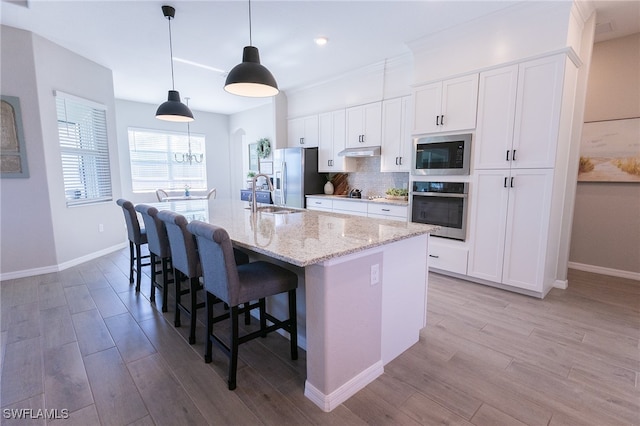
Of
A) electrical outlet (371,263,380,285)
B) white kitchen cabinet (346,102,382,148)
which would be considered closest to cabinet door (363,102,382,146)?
white kitchen cabinet (346,102,382,148)

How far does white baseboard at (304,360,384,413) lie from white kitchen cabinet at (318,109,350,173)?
11.7ft

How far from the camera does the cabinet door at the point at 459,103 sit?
3152 millimetres

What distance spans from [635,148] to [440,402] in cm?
385

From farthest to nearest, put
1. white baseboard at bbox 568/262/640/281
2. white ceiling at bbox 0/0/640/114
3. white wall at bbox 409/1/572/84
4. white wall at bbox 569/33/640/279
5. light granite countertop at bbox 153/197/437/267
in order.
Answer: white baseboard at bbox 568/262/640/281 < white wall at bbox 569/33/640/279 < white ceiling at bbox 0/0/640/114 < white wall at bbox 409/1/572/84 < light granite countertop at bbox 153/197/437/267

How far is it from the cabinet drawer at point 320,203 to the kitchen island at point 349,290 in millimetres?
2585

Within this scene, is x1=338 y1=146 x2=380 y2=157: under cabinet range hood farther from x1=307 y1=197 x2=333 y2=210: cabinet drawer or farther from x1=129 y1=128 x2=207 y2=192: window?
x1=129 y1=128 x2=207 y2=192: window

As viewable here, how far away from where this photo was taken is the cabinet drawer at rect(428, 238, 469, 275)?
11.1ft

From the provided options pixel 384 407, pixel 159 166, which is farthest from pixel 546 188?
pixel 159 166

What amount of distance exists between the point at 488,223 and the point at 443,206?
51 cm

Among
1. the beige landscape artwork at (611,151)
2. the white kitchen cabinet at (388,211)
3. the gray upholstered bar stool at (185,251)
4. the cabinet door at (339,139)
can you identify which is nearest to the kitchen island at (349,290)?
the gray upholstered bar stool at (185,251)

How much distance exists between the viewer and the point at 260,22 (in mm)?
3084

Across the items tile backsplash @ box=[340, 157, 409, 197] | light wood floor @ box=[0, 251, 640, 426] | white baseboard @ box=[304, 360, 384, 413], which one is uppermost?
tile backsplash @ box=[340, 157, 409, 197]

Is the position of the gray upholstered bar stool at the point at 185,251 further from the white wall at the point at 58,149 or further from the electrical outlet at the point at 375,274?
the white wall at the point at 58,149

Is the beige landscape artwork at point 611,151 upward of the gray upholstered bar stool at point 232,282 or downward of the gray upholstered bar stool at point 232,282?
upward
